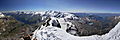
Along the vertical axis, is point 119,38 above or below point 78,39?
above

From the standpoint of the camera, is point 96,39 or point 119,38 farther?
point 96,39

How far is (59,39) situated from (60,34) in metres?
1.46

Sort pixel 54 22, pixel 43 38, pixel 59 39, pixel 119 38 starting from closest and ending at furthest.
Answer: pixel 119 38
pixel 59 39
pixel 43 38
pixel 54 22

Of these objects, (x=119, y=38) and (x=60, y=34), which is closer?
(x=119, y=38)

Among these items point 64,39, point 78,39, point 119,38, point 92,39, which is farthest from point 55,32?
point 119,38

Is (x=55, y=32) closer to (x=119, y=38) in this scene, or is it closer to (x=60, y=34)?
(x=60, y=34)

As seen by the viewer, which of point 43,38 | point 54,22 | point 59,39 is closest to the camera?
point 59,39

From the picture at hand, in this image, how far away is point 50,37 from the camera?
673 inches

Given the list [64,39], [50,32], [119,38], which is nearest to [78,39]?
[64,39]

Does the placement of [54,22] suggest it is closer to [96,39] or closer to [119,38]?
[96,39]

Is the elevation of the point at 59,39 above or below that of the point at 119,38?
below

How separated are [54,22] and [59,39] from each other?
20005 millimetres

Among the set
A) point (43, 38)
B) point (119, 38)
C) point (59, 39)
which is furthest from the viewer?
point (43, 38)

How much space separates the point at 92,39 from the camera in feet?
56.5
